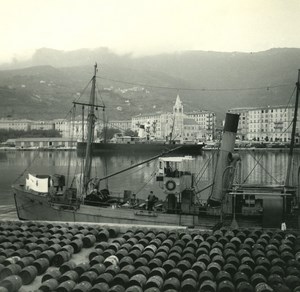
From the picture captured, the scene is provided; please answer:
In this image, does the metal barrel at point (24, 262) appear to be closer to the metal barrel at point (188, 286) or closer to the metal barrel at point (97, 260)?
the metal barrel at point (97, 260)

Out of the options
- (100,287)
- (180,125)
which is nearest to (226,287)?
(100,287)

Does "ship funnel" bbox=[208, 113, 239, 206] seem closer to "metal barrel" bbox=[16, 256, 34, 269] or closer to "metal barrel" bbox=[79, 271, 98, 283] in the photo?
"metal barrel" bbox=[79, 271, 98, 283]

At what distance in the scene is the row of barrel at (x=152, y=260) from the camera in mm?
9219

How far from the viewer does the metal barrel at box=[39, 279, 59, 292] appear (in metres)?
8.94

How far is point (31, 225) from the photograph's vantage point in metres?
15.4

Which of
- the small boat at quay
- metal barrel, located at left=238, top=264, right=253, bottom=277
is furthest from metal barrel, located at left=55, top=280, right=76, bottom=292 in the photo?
the small boat at quay

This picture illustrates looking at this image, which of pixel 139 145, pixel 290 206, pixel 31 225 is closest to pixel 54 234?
pixel 31 225

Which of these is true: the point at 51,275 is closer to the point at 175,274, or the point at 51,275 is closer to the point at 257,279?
the point at 175,274

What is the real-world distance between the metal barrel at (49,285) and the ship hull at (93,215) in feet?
28.6

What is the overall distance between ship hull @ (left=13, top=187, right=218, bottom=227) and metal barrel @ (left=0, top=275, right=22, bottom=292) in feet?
28.9

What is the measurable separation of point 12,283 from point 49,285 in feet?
3.02

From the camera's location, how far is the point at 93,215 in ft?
63.3

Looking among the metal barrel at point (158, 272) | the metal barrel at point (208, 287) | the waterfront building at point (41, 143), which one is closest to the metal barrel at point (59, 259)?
the metal barrel at point (158, 272)

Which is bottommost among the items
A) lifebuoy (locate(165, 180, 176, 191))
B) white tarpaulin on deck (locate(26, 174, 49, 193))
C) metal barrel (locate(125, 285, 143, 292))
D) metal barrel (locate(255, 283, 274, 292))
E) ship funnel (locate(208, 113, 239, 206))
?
metal barrel (locate(125, 285, 143, 292))
